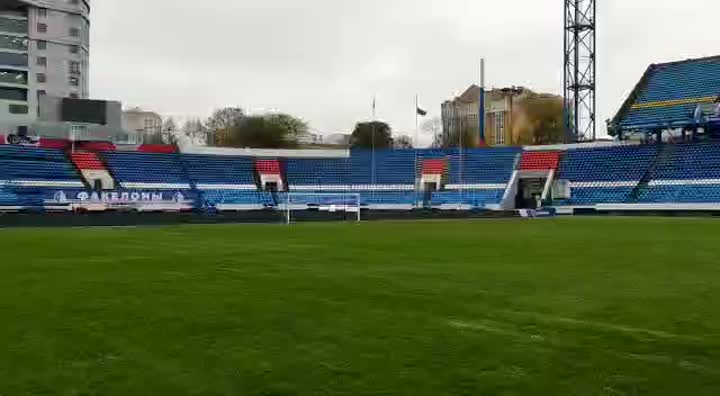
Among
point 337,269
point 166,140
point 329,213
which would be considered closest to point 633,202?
point 329,213

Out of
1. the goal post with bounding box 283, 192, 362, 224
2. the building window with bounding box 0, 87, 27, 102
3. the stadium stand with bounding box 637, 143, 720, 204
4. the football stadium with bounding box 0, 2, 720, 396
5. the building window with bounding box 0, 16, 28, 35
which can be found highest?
the building window with bounding box 0, 16, 28, 35

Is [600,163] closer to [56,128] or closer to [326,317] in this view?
[56,128]

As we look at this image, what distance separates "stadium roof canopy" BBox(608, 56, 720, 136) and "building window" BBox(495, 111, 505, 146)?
41.0 meters

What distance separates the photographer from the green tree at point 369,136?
109m

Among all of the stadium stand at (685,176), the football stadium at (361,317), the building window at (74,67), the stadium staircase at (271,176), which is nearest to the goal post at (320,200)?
the stadium staircase at (271,176)

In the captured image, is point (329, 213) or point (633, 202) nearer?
point (329, 213)

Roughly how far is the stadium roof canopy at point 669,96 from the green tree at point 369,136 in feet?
153

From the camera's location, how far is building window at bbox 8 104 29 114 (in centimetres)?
8975

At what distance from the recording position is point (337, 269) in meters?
15.0

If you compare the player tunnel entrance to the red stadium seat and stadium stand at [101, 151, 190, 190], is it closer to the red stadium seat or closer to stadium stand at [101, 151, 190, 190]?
the red stadium seat

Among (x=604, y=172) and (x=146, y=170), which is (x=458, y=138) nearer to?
(x=604, y=172)

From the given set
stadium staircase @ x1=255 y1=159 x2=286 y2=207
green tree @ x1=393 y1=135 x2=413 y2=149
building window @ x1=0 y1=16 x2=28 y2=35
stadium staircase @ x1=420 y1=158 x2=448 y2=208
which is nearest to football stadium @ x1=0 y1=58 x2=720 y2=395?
stadium staircase @ x1=420 y1=158 x2=448 y2=208

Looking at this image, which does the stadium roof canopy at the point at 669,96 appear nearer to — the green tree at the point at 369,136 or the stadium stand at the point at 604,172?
Result: the stadium stand at the point at 604,172

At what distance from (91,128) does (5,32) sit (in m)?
36.2
